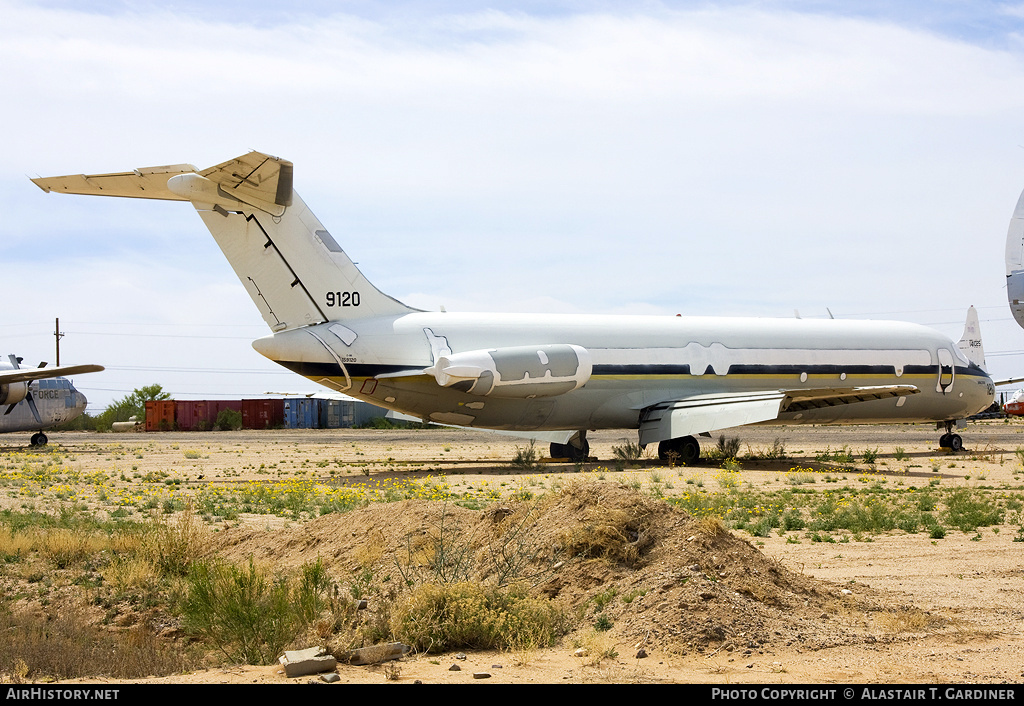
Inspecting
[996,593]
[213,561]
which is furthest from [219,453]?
[996,593]


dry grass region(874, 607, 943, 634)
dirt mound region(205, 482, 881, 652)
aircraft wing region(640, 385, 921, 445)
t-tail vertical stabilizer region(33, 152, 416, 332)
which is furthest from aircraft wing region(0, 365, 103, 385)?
dry grass region(874, 607, 943, 634)

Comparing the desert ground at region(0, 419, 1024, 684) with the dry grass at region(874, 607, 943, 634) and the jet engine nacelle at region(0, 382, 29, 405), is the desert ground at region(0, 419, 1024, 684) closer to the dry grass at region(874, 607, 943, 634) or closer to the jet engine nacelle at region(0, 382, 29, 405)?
the dry grass at region(874, 607, 943, 634)

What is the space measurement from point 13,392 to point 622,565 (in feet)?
121

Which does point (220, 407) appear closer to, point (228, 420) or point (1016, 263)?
point (228, 420)

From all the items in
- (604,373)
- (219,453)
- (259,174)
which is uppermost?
(259,174)

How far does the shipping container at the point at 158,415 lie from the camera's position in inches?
2648

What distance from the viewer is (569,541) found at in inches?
371

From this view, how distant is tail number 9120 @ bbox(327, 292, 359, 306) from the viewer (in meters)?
23.5

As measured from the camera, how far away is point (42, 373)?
123ft

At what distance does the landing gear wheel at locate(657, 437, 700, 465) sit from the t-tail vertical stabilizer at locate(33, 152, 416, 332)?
909cm

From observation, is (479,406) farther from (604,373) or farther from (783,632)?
(783,632)

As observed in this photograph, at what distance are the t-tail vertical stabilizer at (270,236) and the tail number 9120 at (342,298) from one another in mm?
24
